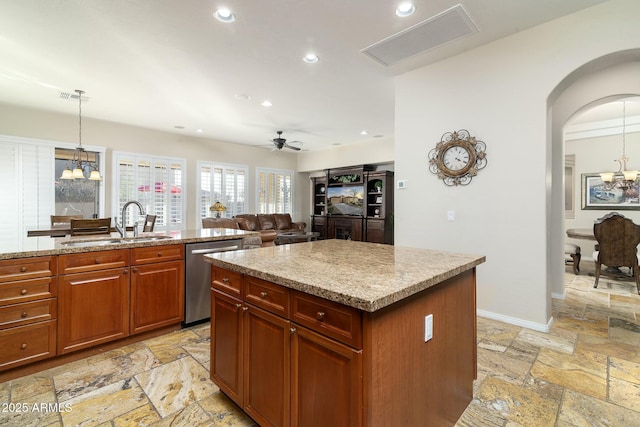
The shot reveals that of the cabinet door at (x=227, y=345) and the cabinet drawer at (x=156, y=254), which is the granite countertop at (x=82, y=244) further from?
the cabinet door at (x=227, y=345)

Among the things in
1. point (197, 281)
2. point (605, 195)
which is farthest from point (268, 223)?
point (605, 195)

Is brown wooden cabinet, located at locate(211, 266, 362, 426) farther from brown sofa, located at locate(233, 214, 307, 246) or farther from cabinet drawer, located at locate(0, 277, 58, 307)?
brown sofa, located at locate(233, 214, 307, 246)

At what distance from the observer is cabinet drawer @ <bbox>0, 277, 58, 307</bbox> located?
2.04m

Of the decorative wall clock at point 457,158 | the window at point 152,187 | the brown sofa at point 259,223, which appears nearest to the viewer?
the decorative wall clock at point 457,158

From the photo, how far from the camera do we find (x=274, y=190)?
904 centimetres

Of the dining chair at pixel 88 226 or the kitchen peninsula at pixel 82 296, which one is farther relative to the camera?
the dining chair at pixel 88 226

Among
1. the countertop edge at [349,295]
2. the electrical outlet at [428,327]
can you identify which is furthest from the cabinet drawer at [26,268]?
the electrical outlet at [428,327]

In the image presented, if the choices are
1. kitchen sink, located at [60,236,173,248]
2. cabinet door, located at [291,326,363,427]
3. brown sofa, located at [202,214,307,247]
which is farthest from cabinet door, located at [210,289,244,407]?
brown sofa, located at [202,214,307,247]

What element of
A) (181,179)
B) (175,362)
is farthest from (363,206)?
(175,362)

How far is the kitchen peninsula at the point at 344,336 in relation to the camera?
1083mm

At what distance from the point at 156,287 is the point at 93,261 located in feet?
1.81

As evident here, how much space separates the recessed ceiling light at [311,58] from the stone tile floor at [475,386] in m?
3.20

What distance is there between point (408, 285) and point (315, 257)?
2.46 ft

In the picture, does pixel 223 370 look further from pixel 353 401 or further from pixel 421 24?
pixel 421 24
